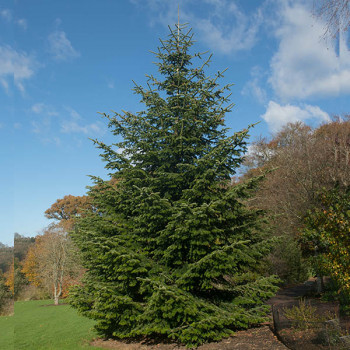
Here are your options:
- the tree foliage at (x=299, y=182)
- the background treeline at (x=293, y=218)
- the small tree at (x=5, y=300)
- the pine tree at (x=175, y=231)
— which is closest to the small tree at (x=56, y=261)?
the background treeline at (x=293, y=218)

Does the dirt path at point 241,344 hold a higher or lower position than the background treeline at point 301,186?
lower

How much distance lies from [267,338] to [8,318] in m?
6.25

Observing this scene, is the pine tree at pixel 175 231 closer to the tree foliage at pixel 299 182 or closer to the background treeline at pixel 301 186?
the background treeline at pixel 301 186

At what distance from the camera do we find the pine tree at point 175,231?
6816 millimetres

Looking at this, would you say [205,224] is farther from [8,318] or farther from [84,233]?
[8,318]

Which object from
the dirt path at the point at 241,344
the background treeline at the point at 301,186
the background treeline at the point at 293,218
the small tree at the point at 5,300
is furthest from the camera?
the background treeline at the point at 301,186

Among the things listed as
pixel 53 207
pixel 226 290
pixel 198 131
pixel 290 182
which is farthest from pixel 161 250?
pixel 53 207

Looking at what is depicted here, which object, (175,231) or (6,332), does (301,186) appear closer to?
(175,231)

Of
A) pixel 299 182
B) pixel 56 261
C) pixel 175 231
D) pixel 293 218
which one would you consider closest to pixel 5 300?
pixel 175 231

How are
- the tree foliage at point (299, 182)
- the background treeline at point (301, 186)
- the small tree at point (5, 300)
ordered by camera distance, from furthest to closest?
1. the tree foliage at point (299, 182)
2. the background treeline at point (301, 186)
3. the small tree at point (5, 300)

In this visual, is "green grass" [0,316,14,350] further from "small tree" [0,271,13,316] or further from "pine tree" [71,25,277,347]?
"pine tree" [71,25,277,347]

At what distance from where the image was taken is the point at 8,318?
3.09 m

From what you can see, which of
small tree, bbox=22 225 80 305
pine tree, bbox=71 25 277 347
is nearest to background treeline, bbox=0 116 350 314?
small tree, bbox=22 225 80 305

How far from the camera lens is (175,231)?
22.9 feet
